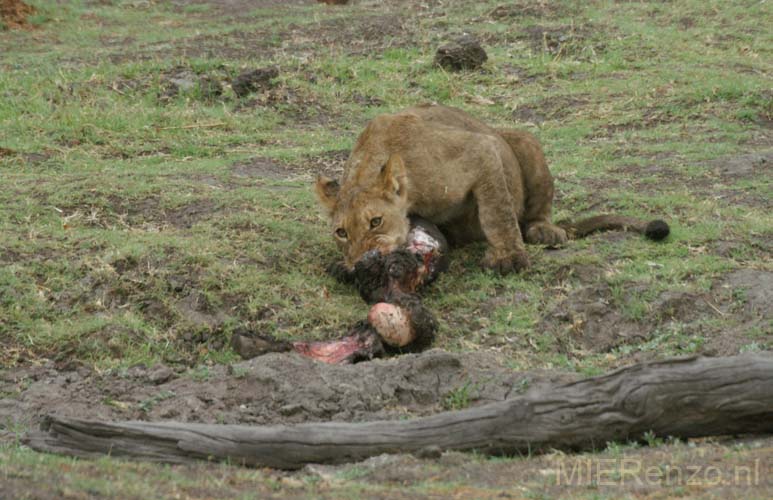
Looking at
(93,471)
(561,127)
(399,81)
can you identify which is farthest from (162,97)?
(93,471)

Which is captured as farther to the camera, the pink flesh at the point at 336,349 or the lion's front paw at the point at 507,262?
the lion's front paw at the point at 507,262

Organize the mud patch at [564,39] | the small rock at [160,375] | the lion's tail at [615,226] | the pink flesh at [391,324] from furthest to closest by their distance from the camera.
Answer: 1. the mud patch at [564,39]
2. the lion's tail at [615,226]
3. the pink flesh at [391,324]
4. the small rock at [160,375]

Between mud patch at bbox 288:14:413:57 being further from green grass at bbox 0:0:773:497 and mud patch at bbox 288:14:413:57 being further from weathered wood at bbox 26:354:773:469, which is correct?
weathered wood at bbox 26:354:773:469

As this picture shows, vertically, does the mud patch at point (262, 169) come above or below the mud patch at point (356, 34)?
below

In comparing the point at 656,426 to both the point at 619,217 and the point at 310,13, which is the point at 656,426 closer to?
the point at 619,217

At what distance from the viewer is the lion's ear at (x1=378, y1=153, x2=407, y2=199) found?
7.54 metres

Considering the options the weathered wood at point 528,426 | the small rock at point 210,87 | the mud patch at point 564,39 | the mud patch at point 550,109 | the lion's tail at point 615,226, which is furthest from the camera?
the mud patch at point 564,39

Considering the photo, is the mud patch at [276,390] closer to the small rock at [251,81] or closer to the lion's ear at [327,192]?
the lion's ear at [327,192]

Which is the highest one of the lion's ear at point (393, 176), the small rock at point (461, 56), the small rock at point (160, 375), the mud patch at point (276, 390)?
the lion's ear at point (393, 176)

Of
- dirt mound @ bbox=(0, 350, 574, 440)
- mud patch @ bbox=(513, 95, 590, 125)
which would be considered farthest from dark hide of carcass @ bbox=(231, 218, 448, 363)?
mud patch @ bbox=(513, 95, 590, 125)

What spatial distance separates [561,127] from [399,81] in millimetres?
2566

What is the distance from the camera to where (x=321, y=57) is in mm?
15305

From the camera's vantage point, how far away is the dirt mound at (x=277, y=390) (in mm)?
5668

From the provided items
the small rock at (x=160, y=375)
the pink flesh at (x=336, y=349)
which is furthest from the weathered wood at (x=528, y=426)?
the pink flesh at (x=336, y=349)
